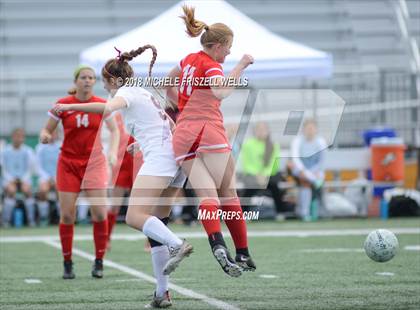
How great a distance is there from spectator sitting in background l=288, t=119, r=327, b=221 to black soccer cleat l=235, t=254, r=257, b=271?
960 cm

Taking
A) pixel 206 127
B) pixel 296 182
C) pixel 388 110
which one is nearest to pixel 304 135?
pixel 296 182

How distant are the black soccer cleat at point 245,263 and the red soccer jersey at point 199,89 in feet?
2.97

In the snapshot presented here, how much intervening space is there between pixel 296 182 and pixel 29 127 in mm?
5306

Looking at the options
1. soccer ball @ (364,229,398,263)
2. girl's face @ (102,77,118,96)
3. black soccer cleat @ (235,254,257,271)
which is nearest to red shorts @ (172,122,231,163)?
black soccer cleat @ (235,254,257,271)

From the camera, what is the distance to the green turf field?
20.3 ft

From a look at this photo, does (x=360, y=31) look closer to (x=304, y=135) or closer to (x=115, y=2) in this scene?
(x=115, y=2)

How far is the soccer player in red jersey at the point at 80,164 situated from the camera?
823 centimetres

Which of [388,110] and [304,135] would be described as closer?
[304,135]

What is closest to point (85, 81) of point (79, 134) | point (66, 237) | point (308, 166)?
point (79, 134)

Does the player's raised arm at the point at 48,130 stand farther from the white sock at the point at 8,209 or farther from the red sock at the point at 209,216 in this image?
the white sock at the point at 8,209

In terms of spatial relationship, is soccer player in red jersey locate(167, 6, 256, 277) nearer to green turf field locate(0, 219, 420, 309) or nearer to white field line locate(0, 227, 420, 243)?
green turf field locate(0, 219, 420, 309)

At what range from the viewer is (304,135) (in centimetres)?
1592

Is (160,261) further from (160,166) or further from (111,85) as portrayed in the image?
(111,85)

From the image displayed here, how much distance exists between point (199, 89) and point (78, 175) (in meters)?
2.59
